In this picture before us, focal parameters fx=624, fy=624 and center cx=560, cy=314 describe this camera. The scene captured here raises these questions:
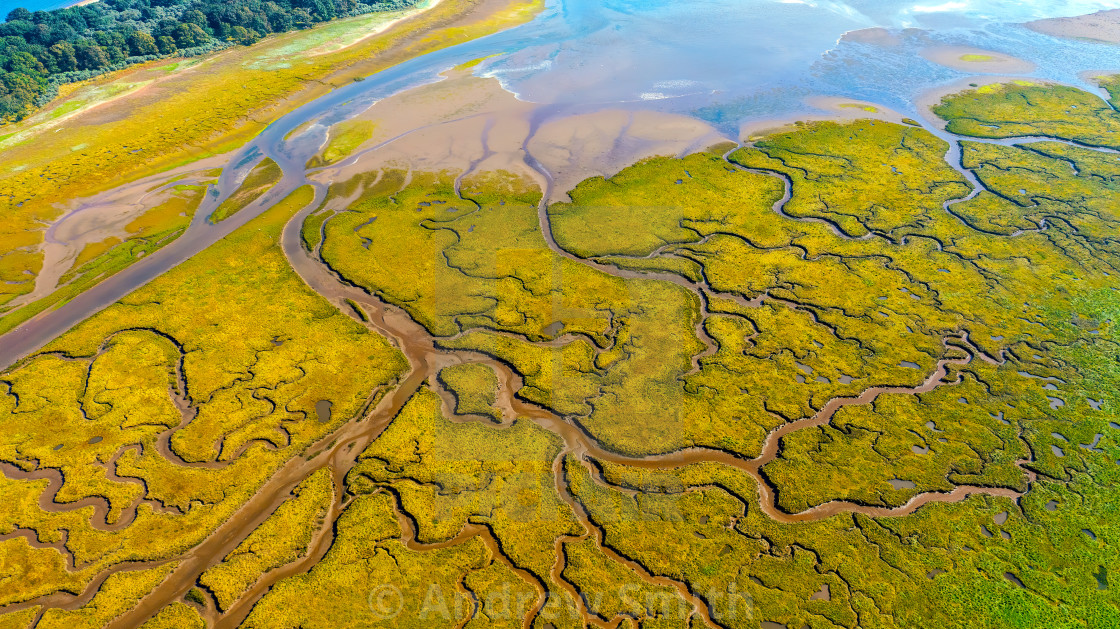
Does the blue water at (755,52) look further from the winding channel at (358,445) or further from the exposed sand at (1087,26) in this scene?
the winding channel at (358,445)

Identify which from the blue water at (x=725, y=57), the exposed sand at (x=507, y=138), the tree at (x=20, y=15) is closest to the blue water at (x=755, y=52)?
the blue water at (x=725, y=57)

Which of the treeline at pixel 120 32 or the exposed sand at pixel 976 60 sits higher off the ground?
the treeline at pixel 120 32

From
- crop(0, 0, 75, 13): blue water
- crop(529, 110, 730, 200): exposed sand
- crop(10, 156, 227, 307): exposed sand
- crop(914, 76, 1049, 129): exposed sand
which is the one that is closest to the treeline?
crop(0, 0, 75, 13): blue water

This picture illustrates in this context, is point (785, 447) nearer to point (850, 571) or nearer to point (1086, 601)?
point (850, 571)

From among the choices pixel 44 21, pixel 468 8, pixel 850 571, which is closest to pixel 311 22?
pixel 468 8

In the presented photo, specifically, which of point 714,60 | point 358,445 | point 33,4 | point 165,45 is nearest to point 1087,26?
point 714,60

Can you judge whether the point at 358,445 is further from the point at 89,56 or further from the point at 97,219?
the point at 89,56

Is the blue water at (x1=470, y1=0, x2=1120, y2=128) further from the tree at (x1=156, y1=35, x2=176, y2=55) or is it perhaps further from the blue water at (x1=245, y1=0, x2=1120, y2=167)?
Answer: the tree at (x1=156, y1=35, x2=176, y2=55)
